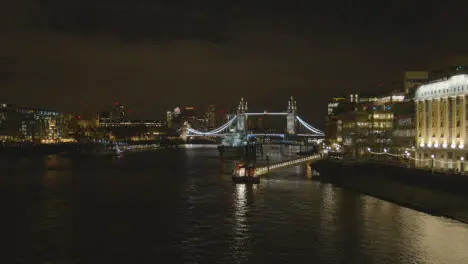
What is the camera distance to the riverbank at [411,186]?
1881 centimetres

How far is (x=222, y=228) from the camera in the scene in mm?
18312

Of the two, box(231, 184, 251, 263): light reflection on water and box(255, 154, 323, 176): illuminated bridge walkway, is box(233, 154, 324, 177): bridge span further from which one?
box(231, 184, 251, 263): light reflection on water

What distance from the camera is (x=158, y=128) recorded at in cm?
16600

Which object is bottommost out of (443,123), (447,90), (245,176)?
(245,176)

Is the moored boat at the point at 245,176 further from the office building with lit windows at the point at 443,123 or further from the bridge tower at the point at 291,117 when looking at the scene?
the bridge tower at the point at 291,117

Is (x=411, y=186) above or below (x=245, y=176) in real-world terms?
Result: above

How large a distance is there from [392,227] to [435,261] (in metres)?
3.95

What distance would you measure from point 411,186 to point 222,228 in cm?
890

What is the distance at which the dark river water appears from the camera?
48.3 feet

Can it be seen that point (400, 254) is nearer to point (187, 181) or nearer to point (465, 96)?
point (465, 96)

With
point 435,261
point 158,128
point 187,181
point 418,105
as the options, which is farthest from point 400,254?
point 158,128

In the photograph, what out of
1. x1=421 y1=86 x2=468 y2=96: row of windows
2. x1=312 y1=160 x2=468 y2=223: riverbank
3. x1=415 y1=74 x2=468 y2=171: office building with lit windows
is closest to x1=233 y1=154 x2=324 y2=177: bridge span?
x1=312 y1=160 x2=468 y2=223: riverbank

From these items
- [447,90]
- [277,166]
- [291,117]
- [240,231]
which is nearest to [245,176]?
[277,166]

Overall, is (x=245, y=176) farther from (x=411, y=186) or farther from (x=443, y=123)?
(x=443, y=123)
